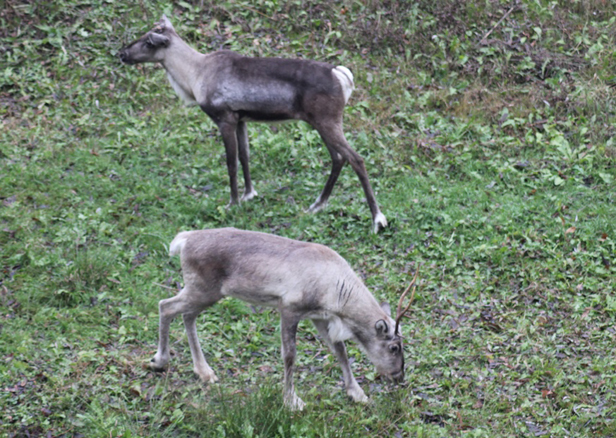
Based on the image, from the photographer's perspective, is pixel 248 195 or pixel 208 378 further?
pixel 248 195

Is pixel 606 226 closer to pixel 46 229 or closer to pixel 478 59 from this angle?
pixel 478 59

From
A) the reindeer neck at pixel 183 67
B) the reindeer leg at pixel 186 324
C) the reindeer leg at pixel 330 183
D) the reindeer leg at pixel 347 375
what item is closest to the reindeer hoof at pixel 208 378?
the reindeer leg at pixel 186 324

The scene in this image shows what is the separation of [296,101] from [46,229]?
3012 millimetres

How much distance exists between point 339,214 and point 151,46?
3.07 meters

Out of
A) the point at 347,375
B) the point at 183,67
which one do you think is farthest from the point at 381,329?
the point at 183,67

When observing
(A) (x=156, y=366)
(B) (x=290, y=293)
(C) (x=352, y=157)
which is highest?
(B) (x=290, y=293)

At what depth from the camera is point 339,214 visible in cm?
832

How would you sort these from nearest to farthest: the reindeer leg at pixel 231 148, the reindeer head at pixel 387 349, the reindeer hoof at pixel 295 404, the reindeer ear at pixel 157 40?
the reindeer hoof at pixel 295 404 < the reindeer head at pixel 387 349 < the reindeer leg at pixel 231 148 < the reindeer ear at pixel 157 40

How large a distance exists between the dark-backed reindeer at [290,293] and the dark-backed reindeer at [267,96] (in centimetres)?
258

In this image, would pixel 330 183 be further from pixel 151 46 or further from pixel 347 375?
pixel 347 375

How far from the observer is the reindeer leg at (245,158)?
8.65 m

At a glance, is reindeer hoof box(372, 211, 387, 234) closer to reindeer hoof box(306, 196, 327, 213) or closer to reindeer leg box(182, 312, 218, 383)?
reindeer hoof box(306, 196, 327, 213)

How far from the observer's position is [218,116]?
839 centimetres

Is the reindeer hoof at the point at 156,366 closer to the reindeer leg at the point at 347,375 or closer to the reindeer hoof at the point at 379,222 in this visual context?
the reindeer leg at the point at 347,375
